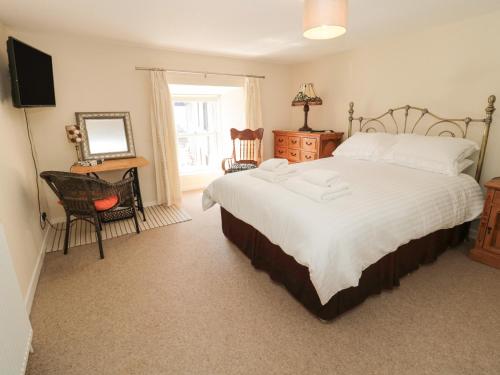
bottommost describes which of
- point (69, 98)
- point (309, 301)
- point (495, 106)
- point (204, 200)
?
point (309, 301)

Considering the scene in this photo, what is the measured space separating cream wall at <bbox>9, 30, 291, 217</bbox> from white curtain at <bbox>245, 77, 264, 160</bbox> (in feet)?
1.88

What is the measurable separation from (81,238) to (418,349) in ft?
10.7

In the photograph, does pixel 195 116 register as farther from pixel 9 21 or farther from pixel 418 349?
pixel 418 349

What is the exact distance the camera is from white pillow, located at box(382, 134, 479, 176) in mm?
2443

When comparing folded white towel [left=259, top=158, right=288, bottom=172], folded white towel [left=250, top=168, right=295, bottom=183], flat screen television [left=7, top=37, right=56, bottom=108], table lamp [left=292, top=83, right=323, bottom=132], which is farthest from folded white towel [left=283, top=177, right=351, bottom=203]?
flat screen television [left=7, top=37, right=56, bottom=108]

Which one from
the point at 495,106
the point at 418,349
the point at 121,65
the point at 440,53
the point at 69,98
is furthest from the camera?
the point at 121,65

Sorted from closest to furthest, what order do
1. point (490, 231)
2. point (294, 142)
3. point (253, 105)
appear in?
point (490, 231) → point (294, 142) → point (253, 105)

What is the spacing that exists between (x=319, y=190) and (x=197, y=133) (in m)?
3.50

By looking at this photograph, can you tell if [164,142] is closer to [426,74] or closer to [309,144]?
[309,144]

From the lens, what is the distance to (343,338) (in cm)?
160

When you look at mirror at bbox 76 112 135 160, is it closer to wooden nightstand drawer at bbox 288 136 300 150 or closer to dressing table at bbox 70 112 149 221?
dressing table at bbox 70 112 149 221

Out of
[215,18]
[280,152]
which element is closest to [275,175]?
[215,18]

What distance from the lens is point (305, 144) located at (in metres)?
4.06

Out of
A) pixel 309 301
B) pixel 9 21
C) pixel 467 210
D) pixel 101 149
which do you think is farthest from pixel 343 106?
pixel 9 21
